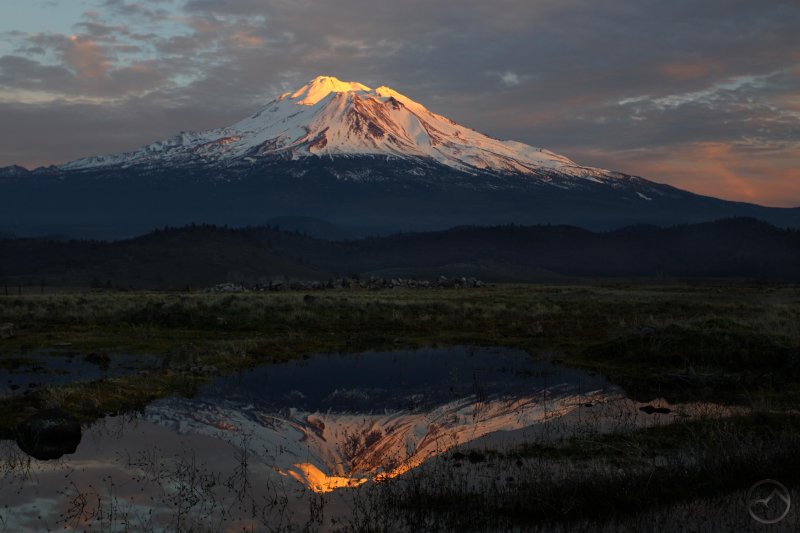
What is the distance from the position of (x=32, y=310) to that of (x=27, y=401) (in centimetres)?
2319

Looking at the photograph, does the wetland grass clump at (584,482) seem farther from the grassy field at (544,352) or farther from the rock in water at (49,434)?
the rock in water at (49,434)

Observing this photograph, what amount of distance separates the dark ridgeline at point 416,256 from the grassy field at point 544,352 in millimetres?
42330

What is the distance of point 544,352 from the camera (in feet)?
89.3

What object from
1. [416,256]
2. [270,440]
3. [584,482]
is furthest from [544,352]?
[416,256]

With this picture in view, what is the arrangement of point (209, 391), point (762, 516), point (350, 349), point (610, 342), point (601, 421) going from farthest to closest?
1. point (350, 349)
2. point (610, 342)
3. point (209, 391)
4. point (601, 421)
5. point (762, 516)

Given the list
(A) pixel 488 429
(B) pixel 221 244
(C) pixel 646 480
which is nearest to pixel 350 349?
(A) pixel 488 429

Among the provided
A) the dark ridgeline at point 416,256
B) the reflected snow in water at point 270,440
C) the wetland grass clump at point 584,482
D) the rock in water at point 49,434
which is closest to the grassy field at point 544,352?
the wetland grass clump at point 584,482

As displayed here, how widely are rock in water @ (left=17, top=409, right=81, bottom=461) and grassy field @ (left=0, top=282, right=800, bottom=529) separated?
97 cm

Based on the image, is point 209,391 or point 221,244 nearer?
point 209,391

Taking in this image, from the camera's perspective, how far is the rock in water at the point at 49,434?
13.8 metres

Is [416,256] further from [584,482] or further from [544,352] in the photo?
[584,482]

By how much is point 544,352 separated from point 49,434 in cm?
1786

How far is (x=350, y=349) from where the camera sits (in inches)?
1110

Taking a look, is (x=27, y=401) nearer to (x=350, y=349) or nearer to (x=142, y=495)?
(x=142, y=495)
